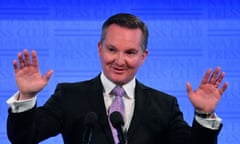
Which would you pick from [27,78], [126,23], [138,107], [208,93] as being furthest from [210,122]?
[27,78]

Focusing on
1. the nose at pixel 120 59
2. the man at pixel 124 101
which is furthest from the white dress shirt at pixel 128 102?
the nose at pixel 120 59

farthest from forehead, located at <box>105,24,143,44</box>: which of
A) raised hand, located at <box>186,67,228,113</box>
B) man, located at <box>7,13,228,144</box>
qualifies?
raised hand, located at <box>186,67,228,113</box>

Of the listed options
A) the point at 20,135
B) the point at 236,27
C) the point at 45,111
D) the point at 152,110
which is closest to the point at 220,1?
the point at 236,27

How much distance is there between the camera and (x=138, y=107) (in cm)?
217

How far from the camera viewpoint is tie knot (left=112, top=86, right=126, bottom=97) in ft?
7.07

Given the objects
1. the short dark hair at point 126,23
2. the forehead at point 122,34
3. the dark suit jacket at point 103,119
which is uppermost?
the short dark hair at point 126,23

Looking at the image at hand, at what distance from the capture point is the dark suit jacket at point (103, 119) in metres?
2.01

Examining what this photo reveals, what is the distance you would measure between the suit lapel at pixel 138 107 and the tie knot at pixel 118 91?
75 mm

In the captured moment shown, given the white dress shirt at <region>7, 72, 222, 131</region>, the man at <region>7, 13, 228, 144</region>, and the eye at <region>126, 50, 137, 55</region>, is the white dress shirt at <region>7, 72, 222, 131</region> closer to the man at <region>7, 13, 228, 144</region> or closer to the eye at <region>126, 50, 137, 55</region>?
the man at <region>7, 13, 228, 144</region>

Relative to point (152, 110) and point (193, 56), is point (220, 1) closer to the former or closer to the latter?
point (193, 56)

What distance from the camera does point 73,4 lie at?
319cm

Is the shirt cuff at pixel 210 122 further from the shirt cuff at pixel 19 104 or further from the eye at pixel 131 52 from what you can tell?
the shirt cuff at pixel 19 104

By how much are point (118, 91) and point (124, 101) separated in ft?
0.20

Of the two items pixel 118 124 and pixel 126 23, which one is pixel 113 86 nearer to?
pixel 126 23
